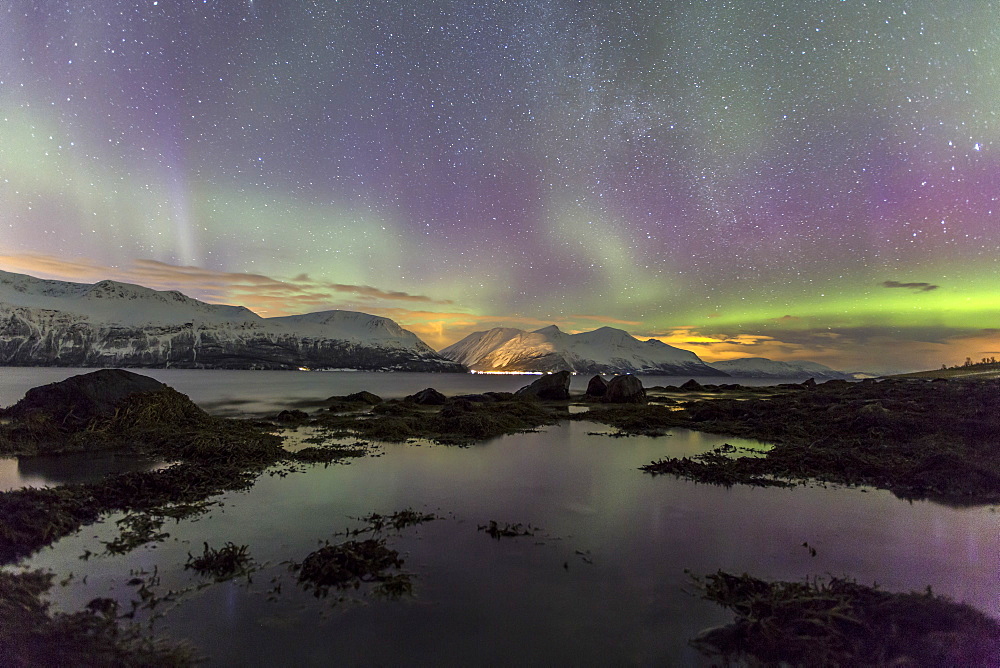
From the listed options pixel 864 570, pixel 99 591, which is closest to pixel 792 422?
pixel 864 570

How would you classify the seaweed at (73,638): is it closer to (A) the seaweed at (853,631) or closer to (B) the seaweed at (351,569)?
(B) the seaweed at (351,569)

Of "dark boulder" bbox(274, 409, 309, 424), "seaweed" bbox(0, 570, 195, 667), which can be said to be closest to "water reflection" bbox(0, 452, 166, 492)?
"seaweed" bbox(0, 570, 195, 667)

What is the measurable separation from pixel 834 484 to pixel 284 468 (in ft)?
59.9

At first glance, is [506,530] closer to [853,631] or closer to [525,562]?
[525,562]

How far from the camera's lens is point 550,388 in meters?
45.3

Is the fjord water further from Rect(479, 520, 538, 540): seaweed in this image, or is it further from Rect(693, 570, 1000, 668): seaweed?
Rect(693, 570, 1000, 668): seaweed

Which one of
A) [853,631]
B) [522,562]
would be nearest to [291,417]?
[522,562]

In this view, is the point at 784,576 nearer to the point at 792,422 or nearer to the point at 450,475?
the point at 450,475

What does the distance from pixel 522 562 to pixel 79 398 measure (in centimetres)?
Result: 2366

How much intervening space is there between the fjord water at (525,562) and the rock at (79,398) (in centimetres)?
1358

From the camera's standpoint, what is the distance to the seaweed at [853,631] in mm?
4664

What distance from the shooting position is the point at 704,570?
23.0ft

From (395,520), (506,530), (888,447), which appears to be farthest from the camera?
(888,447)

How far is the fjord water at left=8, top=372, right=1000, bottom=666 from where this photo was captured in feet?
Result: 16.8
